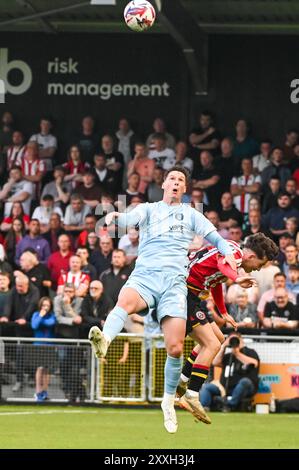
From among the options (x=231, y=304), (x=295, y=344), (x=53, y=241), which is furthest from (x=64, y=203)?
(x=295, y=344)

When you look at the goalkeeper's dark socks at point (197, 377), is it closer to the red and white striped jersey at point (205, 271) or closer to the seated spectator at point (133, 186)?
the red and white striped jersey at point (205, 271)

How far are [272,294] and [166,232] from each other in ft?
26.6

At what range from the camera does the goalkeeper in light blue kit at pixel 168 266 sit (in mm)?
11836

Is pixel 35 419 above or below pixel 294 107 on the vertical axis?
below

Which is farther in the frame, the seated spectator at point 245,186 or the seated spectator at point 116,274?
the seated spectator at point 245,186

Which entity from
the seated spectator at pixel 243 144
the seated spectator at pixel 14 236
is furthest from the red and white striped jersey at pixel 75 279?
the seated spectator at pixel 243 144

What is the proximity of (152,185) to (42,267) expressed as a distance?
11.4 ft

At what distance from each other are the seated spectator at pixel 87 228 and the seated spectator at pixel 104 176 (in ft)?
4.70

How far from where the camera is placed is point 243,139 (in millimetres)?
25062

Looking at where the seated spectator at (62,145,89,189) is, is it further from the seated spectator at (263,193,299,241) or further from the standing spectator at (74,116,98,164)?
the seated spectator at (263,193,299,241)

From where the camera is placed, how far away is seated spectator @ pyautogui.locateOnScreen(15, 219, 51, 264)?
2258 centimetres

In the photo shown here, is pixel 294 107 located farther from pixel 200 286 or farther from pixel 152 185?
pixel 200 286

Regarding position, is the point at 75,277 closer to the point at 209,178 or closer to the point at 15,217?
the point at 15,217

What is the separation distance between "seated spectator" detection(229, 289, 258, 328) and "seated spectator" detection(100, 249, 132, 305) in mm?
1947
